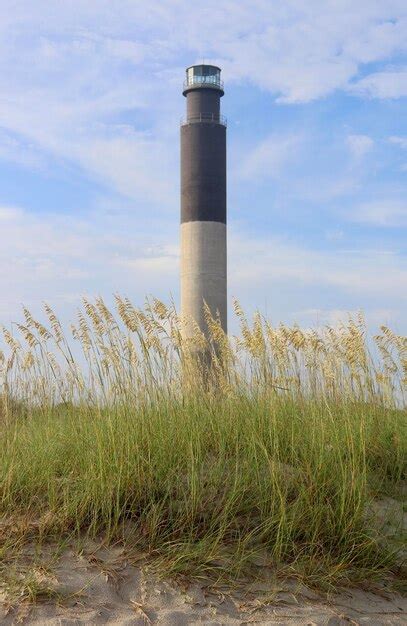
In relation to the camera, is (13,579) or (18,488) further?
(18,488)

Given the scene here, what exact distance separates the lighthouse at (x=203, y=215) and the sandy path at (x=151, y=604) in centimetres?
1480

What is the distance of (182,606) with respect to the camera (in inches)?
105

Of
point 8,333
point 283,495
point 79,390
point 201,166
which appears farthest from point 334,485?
point 201,166

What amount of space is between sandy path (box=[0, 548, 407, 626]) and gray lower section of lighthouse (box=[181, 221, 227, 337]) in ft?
49.4

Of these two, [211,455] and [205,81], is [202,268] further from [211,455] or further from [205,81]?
[211,455]

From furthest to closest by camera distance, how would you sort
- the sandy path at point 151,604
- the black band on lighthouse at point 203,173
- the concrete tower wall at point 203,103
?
the concrete tower wall at point 203,103, the black band on lighthouse at point 203,173, the sandy path at point 151,604

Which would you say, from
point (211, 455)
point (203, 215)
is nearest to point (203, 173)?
point (203, 215)

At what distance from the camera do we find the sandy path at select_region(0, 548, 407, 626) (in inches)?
102

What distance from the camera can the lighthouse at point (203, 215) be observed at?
1808cm

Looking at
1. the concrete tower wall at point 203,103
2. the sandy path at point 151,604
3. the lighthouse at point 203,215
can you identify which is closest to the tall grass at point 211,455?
the sandy path at point 151,604

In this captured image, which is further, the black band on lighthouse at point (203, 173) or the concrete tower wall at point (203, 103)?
the concrete tower wall at point (203, 103)

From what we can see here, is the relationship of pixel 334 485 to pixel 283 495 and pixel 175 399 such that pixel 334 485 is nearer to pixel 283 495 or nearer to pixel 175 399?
pixel 283 495

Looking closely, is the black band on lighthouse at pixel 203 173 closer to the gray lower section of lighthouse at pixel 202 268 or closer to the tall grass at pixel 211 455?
the gray lower section of lighthouse at pixel 202 268

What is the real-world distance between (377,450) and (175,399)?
1.27 meters
